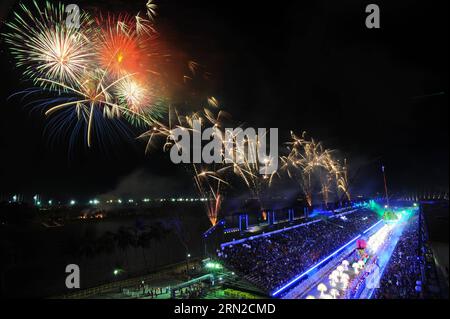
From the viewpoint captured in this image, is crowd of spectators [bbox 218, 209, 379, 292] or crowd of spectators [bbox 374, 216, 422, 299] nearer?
crowd of spectators [bbox 374, 216, 422, 299]

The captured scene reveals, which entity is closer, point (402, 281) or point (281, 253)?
point (402, 281)

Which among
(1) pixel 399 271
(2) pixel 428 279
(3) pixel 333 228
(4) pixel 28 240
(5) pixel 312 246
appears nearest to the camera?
(2) pixel 428 279

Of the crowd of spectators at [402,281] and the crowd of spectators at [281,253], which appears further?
the crowd of spectators at [281,253]

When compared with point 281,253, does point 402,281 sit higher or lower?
higher
